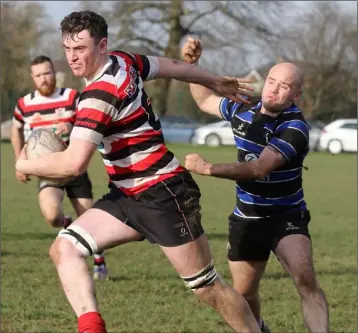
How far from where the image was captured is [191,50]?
21.3 ft

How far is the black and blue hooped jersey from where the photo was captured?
622 cm

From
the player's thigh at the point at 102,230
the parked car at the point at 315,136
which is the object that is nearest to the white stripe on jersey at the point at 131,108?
the player's thigh at the point at 102,230

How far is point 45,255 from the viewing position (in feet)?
36.3

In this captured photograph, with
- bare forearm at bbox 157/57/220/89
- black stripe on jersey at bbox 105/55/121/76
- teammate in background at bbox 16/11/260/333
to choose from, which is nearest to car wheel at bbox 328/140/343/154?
bare forearm at bbox 157/57/220/89

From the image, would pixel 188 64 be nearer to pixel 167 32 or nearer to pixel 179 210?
pixel 179 210

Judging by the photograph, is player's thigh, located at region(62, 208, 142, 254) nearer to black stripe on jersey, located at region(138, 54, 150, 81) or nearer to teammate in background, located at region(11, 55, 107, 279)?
black stripe on jersey, located at region(138, 54, 150, 81)

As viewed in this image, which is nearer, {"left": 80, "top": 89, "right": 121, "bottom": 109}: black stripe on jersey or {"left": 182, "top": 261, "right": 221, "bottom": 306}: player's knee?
{"left": 80, "top": 89, "right": 121, "bottom": 109}: black stripe on jersey

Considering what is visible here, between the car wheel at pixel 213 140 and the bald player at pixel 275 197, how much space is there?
3635 cm

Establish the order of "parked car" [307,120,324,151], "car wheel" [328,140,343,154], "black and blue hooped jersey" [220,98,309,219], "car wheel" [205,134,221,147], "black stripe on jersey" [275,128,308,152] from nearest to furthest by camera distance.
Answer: "black stripe on jersey" [275,128,308,152], "black and blue hooped jersey" [220,98,309,219], "car wheel" [328,140,343,154], "parked car" [307,120,324,151], "car wheel" [205,134,221,147]

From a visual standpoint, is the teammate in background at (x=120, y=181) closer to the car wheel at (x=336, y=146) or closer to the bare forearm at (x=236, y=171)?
the bare forearm at (x=236, y=171)

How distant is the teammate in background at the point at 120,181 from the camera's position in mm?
5305

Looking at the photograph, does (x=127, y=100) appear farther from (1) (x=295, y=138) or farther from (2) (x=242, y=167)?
(1) (x=295, y=138)

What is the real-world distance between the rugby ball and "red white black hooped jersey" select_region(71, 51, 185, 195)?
1.20 ft

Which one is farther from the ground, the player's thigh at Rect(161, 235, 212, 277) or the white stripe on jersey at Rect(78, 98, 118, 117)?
the white stripe on jersey at Rect(78, 98, 118, 117)
